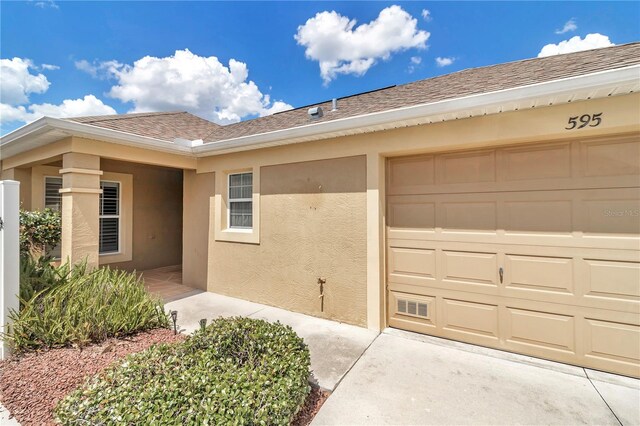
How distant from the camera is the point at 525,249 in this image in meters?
3.58

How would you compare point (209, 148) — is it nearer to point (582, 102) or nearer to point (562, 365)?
point (582, 102)

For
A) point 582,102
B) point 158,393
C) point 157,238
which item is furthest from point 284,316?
point 157,238

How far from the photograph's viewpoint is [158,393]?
212 cm

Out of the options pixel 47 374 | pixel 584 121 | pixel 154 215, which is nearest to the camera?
pixel 47 374

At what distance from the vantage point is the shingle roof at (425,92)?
Answer: 11.9 feet

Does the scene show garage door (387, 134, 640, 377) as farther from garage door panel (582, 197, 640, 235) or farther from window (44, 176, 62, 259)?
window (44, 176, 62, 259)

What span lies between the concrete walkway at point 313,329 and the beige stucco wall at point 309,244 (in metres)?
0.22

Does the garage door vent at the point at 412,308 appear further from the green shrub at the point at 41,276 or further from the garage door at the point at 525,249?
the green shrub at the point at 41,276

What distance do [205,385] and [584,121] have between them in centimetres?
502

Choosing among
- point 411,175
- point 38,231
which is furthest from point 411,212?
point 38,231

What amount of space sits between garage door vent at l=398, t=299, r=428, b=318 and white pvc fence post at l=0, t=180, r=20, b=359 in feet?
17.8

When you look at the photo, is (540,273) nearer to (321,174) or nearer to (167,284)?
(321,174)

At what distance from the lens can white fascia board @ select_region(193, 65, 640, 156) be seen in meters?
2.71

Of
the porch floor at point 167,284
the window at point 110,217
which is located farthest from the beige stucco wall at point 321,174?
the window at point 110,217
